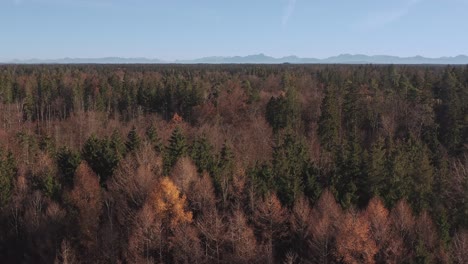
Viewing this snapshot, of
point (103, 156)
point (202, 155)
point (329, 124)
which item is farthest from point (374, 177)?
point (329, 124)

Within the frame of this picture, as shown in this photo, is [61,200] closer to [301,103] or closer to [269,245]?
[269,245]

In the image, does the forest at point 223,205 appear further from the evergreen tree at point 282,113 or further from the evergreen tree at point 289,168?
the evergreen tree at point 282,113

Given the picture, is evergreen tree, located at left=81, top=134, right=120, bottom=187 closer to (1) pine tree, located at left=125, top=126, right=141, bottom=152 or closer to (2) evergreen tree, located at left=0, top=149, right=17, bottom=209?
(1) pine tree, located at left=125, top=126, right=141, bottom=152

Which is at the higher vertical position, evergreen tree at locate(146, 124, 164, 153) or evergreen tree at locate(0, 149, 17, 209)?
evergreen tree at locate(146, 124, 164, 153)

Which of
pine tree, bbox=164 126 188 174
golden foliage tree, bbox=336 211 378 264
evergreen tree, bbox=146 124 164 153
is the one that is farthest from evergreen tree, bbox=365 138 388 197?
evergreen tree, bbox=146 124 164 153

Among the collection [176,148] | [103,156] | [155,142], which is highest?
[176,148]

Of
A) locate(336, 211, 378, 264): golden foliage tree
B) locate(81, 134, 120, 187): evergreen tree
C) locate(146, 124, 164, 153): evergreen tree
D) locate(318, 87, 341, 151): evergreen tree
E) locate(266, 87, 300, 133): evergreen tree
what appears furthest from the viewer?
locate(266, 87, 300, 133): evergreen tree

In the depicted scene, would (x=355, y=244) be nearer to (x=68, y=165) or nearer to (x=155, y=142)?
(x=155, y=142)

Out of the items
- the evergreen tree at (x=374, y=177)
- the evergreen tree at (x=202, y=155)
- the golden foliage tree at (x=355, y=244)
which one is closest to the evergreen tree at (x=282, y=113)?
the evergreen tree at (x=202, y=155)

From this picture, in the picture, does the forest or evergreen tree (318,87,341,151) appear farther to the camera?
evergreen tree (318,87,341,151)

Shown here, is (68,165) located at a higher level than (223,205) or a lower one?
higher

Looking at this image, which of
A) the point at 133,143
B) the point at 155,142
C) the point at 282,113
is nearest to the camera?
the point at 133,143
